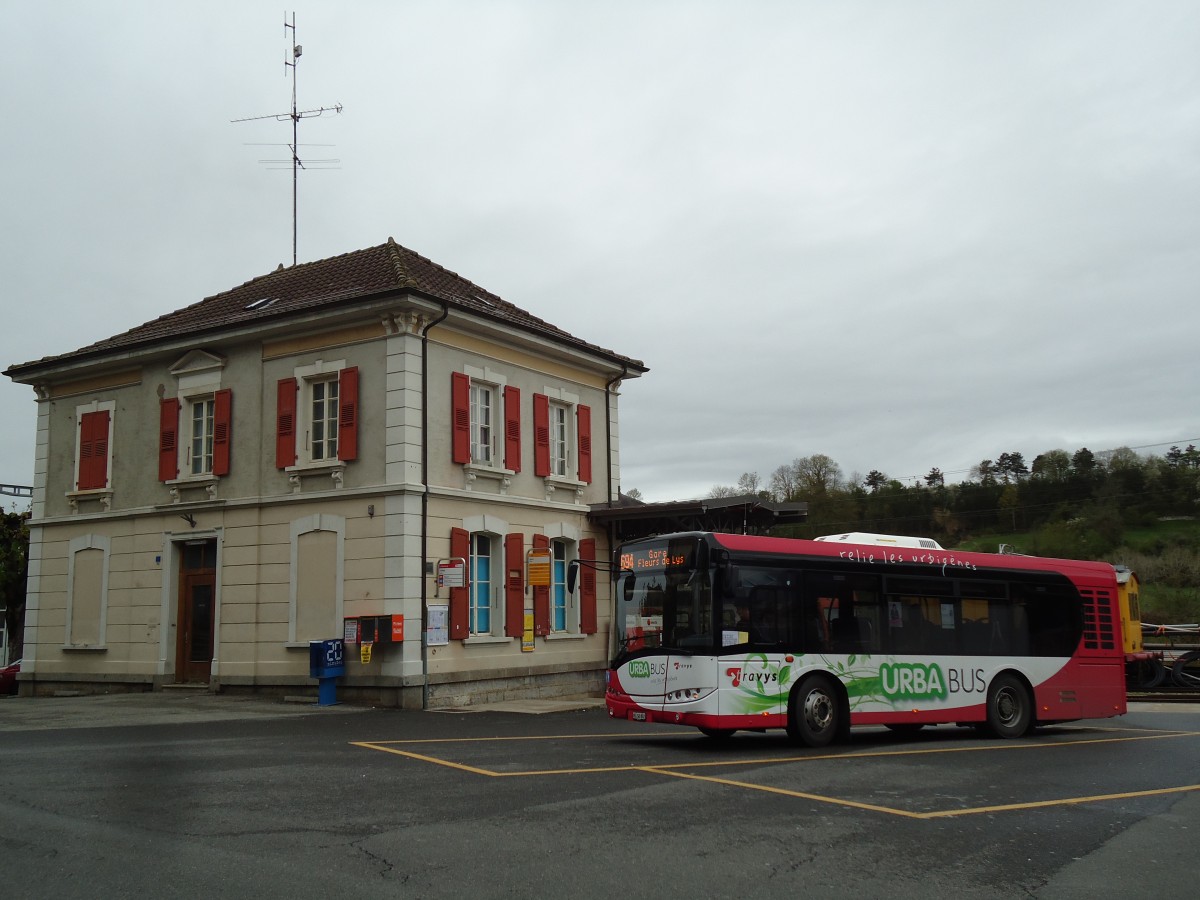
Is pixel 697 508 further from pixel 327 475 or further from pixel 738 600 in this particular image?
pixel 738 600

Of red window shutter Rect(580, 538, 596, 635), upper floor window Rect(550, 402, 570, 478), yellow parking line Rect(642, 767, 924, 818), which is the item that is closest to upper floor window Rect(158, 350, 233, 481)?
upper floor window Rect(550, 402, 570, 478)

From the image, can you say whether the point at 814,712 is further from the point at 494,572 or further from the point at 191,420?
the point at 191,420

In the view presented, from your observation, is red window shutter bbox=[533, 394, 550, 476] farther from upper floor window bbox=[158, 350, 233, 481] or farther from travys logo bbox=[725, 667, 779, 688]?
travys logo bbox=[725, 667, 779, 688]

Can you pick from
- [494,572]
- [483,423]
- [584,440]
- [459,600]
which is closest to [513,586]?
[494,572]

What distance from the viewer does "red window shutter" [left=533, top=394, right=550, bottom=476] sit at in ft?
79.2

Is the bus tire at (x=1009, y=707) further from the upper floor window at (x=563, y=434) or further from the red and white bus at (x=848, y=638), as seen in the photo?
the upper floor window at (x=563, y=434)

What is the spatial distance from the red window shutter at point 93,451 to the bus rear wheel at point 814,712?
17791mm

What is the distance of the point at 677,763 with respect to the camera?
11.9 m

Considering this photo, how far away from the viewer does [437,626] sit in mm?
20469

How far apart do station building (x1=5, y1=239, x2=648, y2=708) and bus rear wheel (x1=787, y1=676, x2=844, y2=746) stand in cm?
852

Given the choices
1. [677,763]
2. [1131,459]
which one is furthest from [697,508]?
[1131,459]

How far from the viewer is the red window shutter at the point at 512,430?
23156mm

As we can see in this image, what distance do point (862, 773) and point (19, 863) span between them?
7687 mm

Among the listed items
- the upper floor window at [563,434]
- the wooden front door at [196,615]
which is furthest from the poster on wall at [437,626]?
the wooden front door at [196,615]
